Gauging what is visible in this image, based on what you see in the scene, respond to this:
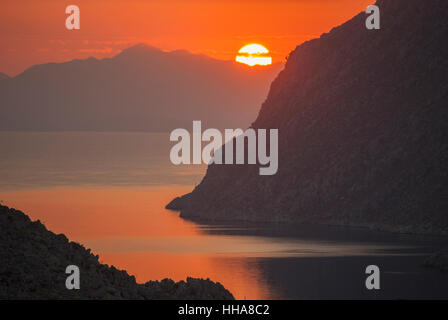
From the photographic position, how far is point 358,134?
12419 cm

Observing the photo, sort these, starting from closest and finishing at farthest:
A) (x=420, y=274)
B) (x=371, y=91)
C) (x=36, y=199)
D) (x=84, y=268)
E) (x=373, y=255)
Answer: (x=84, y=268)
(x=420, y=274)
(x=373, y=255)
(x=371, y=91)
(x=36, y=199)

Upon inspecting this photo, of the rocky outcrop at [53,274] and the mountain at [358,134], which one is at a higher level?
the mountain at [358,134]

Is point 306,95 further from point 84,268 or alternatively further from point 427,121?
point 84,268

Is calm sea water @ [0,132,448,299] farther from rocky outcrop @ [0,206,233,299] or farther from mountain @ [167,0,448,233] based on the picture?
rocky outcrop @ [0,206,233,299]

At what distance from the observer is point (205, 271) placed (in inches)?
3302

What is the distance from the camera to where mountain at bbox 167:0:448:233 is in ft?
375

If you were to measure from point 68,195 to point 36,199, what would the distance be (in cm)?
956

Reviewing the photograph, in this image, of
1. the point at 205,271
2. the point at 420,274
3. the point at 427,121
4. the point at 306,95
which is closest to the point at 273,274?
the point at 205,271

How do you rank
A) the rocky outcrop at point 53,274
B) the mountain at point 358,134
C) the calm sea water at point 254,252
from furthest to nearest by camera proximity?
the mountain at point 358,134, the calm sea water at point 254,252, the rocky outcrop at point 53,274

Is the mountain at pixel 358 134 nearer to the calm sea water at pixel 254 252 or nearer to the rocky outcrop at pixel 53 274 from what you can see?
the calm sea water at pixel 254 252

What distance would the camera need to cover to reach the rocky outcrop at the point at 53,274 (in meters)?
39.9

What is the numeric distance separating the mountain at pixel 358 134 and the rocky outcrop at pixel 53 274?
220 feet

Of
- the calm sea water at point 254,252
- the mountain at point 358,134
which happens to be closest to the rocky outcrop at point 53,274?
the calm sea water at point 254,252

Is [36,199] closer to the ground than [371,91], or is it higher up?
closer to the ground
